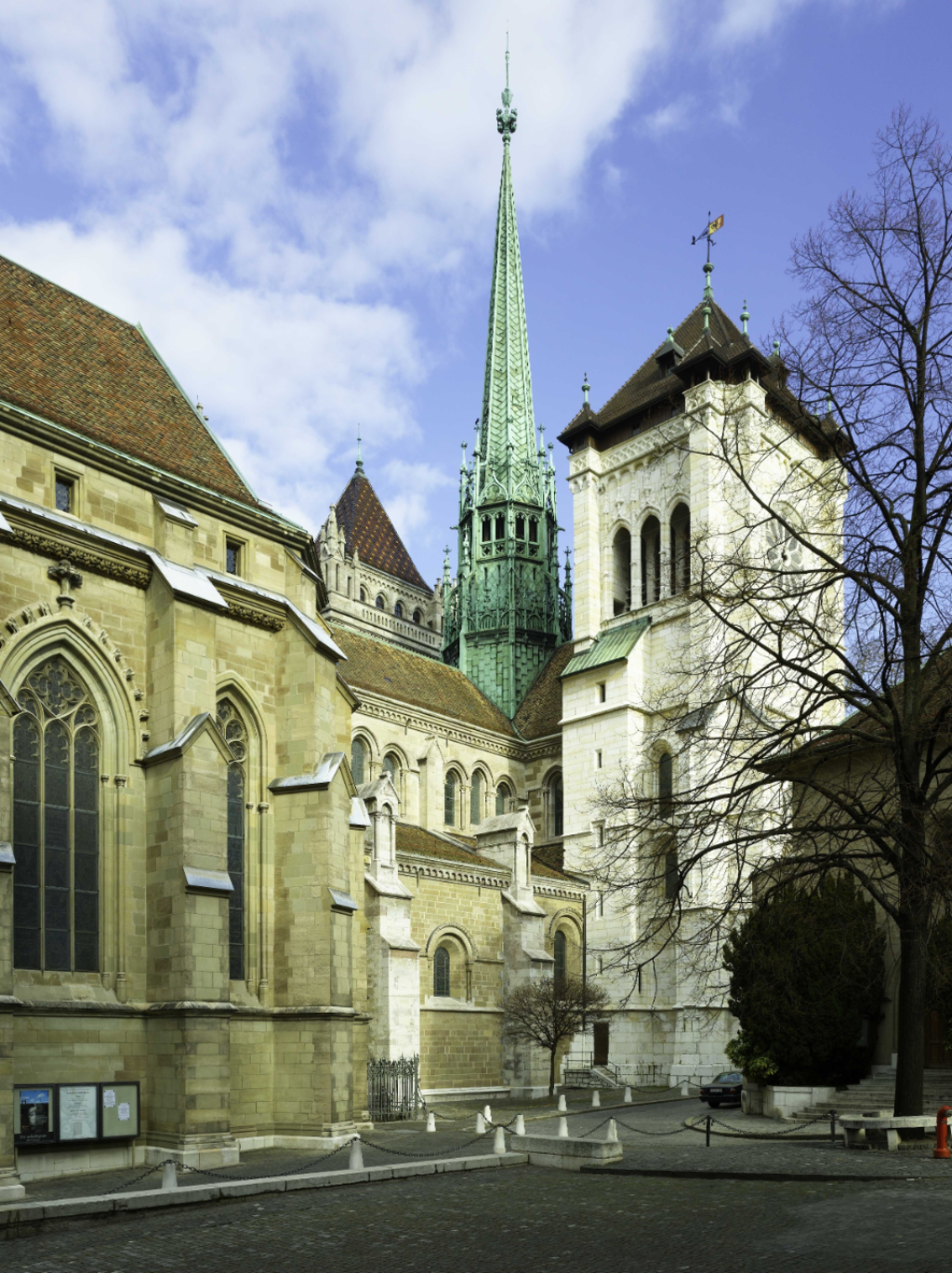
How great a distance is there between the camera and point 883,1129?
17.6m

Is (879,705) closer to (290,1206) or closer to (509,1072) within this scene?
(290,1206)

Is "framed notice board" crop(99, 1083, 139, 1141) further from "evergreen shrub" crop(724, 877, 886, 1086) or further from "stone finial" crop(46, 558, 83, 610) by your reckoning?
"evergreen shrub" crop(724, 877, 886, 1086)

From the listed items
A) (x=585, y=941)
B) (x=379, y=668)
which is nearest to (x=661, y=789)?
(x=585, y=941)

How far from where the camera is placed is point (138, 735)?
62.6ft

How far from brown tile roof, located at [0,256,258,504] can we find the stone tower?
3030 centimetres

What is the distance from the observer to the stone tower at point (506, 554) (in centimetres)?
5391

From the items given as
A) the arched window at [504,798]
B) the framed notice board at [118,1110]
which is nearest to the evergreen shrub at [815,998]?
the framed notice board at [118,1110]

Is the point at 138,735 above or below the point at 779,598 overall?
below

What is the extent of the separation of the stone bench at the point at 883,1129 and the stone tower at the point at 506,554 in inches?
1367

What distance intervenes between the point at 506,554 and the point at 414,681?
8787 mm

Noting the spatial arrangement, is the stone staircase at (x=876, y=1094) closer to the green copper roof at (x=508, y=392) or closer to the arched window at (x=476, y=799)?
the arched window at (x=476, y=799)

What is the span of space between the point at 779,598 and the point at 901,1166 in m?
7.22

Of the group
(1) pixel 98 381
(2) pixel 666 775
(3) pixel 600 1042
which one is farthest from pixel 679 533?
(1) pixel 98 381

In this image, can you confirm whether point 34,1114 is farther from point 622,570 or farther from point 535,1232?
point 622,570
